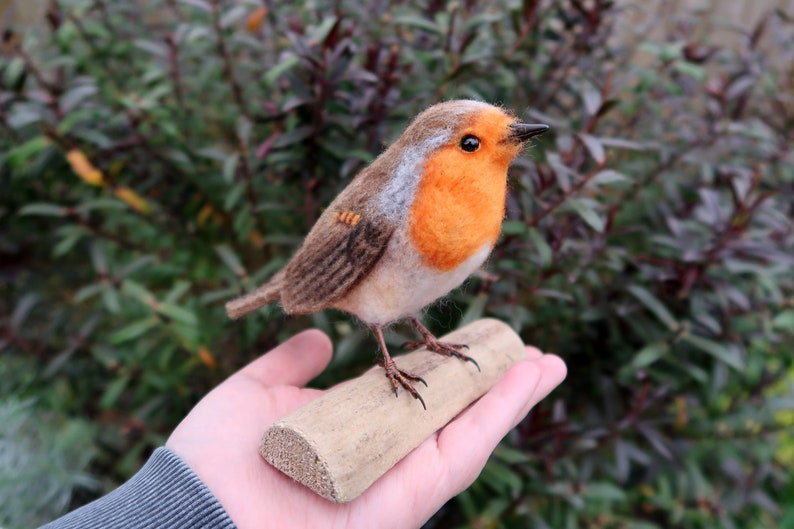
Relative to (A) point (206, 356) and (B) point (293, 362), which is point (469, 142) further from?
(A) point (206, 356)

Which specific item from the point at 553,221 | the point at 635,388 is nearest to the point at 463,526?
the point at 635,388

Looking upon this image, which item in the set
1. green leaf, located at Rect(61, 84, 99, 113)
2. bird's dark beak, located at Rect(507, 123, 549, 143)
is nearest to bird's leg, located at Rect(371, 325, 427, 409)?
bird's dark beak, located at Rect(507, 123, 549, 143)

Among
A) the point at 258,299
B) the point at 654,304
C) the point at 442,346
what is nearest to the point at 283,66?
the point at 258,299

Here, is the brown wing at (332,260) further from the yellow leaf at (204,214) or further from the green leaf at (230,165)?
the yellow leaf at (204,214)

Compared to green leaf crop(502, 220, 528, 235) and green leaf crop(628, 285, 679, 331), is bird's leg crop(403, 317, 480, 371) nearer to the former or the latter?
green leaf crop(502, 220, 528, 235)

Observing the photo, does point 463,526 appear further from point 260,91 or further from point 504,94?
point 260,91
